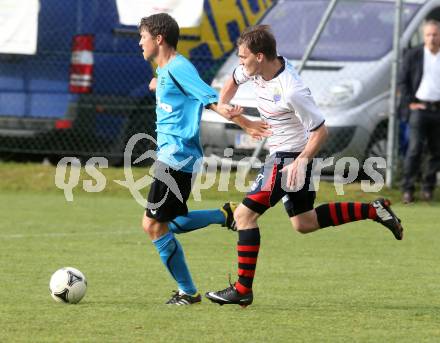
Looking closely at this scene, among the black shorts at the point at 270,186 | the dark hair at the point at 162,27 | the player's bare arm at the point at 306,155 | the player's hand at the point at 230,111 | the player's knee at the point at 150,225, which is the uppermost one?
the dark hair at the point at 162,27

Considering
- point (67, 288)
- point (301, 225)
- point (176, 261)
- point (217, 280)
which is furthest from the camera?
point (217, 280)

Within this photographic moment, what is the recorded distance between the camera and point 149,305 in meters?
7.68

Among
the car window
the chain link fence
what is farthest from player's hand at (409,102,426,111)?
the chain link fence

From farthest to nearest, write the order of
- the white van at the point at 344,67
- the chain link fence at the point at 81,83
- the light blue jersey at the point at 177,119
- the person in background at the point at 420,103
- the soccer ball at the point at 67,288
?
the chain link fence at the point at 81,83
the white van at the point at 344,67
the person in background at the point at 420,103
the light blue jersey at the point at 177,119
the soccer ball at the point at 67,288

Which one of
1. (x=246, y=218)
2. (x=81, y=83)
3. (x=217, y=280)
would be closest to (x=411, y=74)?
(x=81, y=83)

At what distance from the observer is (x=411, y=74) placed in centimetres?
1423

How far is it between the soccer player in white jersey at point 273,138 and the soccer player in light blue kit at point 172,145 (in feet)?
0.81

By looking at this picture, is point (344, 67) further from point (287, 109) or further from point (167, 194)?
point (167, 194)

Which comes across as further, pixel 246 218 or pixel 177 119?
pixel 177 119

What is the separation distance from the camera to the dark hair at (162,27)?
785cm

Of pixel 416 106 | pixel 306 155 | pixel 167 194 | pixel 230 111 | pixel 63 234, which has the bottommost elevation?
pixel 63 234

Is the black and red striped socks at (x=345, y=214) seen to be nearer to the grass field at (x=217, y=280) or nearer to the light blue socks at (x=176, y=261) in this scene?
the grass field at (x=217, y=280)

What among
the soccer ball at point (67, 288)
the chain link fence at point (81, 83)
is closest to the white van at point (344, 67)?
the chain link fence at point (81, 83)

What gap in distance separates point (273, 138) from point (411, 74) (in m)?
6.72
